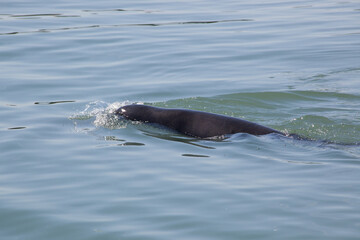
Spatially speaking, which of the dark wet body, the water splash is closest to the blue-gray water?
the water splash

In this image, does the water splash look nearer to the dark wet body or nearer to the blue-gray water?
the blue-gray water

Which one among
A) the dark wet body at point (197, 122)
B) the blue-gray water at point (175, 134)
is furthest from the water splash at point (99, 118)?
the dark wet body at point (197, 122)

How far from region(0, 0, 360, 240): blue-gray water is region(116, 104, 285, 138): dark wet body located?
0.14 metres

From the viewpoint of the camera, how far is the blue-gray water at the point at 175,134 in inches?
216

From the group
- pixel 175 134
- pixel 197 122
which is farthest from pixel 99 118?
pixel 197 122

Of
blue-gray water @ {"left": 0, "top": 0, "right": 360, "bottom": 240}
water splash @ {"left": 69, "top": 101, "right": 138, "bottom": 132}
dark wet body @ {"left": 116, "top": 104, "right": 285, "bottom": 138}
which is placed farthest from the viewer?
water splash @ {"left": 69, "top": 101, "right": 138, "bottom": 132}

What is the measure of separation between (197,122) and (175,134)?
0.30 meters

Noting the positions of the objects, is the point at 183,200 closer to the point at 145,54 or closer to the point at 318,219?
the point at 318,219

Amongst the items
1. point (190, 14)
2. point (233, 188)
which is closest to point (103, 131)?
point (233, 188)

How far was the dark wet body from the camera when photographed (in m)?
7.79

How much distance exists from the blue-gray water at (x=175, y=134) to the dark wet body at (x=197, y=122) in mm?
143

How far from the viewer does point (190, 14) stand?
18.2m

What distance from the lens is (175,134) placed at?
8039mm

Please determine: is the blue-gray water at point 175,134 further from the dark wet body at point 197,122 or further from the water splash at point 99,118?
the dark wet body at point 197,122
